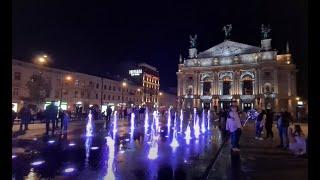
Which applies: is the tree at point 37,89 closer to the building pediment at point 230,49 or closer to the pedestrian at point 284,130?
the pedestrian at point 284,130

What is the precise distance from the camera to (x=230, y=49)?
88875 mm

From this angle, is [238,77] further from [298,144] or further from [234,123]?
[298,144]

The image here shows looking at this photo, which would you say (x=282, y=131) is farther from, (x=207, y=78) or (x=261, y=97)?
(x=207, y=78)

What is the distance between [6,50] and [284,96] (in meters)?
84.4

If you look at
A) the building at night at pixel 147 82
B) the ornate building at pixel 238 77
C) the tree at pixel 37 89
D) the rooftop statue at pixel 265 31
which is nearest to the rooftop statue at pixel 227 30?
the ornate building at pixel 238 77

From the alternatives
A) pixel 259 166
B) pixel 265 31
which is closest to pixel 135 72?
pixel 265 31

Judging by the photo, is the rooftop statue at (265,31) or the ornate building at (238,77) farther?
the rooftop statue at (265,31)

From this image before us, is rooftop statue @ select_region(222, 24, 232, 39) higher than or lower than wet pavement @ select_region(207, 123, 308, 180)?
higher

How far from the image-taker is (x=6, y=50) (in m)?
1.93

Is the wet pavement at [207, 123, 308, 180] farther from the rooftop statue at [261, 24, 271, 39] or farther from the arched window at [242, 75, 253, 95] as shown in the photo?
the rooftop statue at [261, 24, 271, 39]

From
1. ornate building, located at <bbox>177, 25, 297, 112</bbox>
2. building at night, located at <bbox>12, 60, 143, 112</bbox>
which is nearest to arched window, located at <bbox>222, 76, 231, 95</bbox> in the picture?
ornate building, located at <bbox>177, 25, 297, 112</bbox>

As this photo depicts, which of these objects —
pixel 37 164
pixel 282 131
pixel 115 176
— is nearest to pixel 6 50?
pixel 115 176

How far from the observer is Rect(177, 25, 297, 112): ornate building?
260 feet

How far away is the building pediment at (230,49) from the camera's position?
8680 cm
